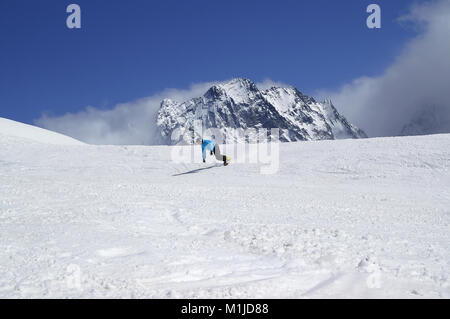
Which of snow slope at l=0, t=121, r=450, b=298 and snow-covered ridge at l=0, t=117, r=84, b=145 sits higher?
snow-covered ridge at l=0, t=117, r=84, b=145

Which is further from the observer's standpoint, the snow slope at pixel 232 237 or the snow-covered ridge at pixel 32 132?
the snow-covered ridge at pixel 32 132

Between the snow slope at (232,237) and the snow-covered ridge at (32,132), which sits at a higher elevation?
the snow-covered ridge at (32,132)

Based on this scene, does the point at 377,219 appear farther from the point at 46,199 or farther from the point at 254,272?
the point at 46,199

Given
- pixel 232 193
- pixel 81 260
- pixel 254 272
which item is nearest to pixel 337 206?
pixel 232 193

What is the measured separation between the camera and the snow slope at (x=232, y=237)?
488cm

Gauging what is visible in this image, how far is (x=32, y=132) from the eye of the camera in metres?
36.0

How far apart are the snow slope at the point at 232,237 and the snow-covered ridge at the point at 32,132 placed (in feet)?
68.7

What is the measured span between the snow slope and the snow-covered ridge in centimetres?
2093

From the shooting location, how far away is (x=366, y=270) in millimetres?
5551

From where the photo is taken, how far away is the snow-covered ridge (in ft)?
110

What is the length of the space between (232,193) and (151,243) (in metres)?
6.81

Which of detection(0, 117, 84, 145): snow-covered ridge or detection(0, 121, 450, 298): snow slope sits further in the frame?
detection(0, 117, 84, 145): snow-covered ridge

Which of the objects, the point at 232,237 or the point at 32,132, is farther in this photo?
the point at 32,132

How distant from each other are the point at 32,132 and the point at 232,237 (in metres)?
35.4
